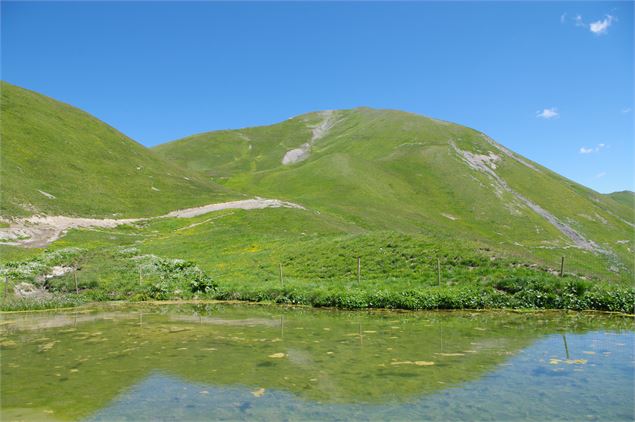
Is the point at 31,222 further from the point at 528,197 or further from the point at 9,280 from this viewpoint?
the point at 528,197

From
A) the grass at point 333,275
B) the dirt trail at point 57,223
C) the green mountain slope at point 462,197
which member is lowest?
the grass at point 333,275

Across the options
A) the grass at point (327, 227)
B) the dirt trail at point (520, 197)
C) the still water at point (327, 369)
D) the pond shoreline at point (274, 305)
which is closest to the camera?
the still water at point (327, 369)

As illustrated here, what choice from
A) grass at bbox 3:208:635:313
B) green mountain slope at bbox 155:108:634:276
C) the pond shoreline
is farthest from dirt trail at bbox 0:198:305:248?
the pond shoreline

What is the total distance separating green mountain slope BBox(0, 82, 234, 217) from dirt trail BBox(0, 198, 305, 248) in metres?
2.71

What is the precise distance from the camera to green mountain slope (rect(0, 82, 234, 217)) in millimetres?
71875

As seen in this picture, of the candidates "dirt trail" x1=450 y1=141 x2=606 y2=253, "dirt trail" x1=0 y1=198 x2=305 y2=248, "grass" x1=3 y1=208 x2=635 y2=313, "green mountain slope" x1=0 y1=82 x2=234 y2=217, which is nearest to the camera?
"grass" x1=3 y1=208 x2=635 y2=313

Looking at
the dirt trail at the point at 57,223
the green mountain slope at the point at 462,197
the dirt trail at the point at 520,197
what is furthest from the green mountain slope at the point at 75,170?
the dirt trail at the point at 520,197

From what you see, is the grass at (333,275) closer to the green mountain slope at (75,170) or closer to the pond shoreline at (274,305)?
the pond shoreline at (274,305)

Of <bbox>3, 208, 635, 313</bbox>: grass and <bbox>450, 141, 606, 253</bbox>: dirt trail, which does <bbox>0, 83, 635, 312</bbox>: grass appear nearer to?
<bbox>3, 208, 635, 313</bbox>: grass

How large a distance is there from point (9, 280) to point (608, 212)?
151214 millimetres

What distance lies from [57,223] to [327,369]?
209 feet

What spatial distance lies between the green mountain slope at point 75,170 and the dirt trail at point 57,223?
8.90 feet

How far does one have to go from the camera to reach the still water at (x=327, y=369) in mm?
10266

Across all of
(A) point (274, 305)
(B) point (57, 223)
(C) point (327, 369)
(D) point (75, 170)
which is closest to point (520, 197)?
(A) point (274, 305)
